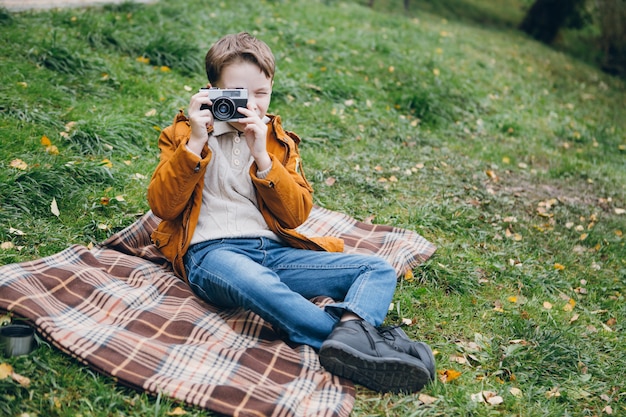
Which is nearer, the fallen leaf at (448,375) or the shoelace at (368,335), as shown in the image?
the shoelace at (368,335)

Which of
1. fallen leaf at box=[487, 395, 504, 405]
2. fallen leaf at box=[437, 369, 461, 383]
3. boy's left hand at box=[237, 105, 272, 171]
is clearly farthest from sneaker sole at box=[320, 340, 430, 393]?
boy's left hand at box=[237, 105, 272, 171]

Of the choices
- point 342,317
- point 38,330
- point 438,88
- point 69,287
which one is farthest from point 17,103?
point 438,88

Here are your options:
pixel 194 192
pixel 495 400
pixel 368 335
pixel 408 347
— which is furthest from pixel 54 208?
pixel 495 400

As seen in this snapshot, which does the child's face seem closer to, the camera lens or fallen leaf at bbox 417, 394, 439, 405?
the camera lens

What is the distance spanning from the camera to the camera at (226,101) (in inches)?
104

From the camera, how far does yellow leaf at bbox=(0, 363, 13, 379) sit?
2.19 meters

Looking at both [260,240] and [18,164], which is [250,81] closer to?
[260,240]

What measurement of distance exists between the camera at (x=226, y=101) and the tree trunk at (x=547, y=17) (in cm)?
1381

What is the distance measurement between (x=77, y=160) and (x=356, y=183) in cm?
209

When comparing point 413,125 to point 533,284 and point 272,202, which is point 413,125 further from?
point 272,202

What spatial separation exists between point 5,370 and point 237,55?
5.30 ft

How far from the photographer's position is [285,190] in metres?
2.82

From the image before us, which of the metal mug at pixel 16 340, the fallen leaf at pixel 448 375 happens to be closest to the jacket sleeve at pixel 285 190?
the fallen leaf at pixel 448 375

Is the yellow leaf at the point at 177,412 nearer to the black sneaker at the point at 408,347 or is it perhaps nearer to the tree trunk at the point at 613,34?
the black sneaker at the point at 408,347
